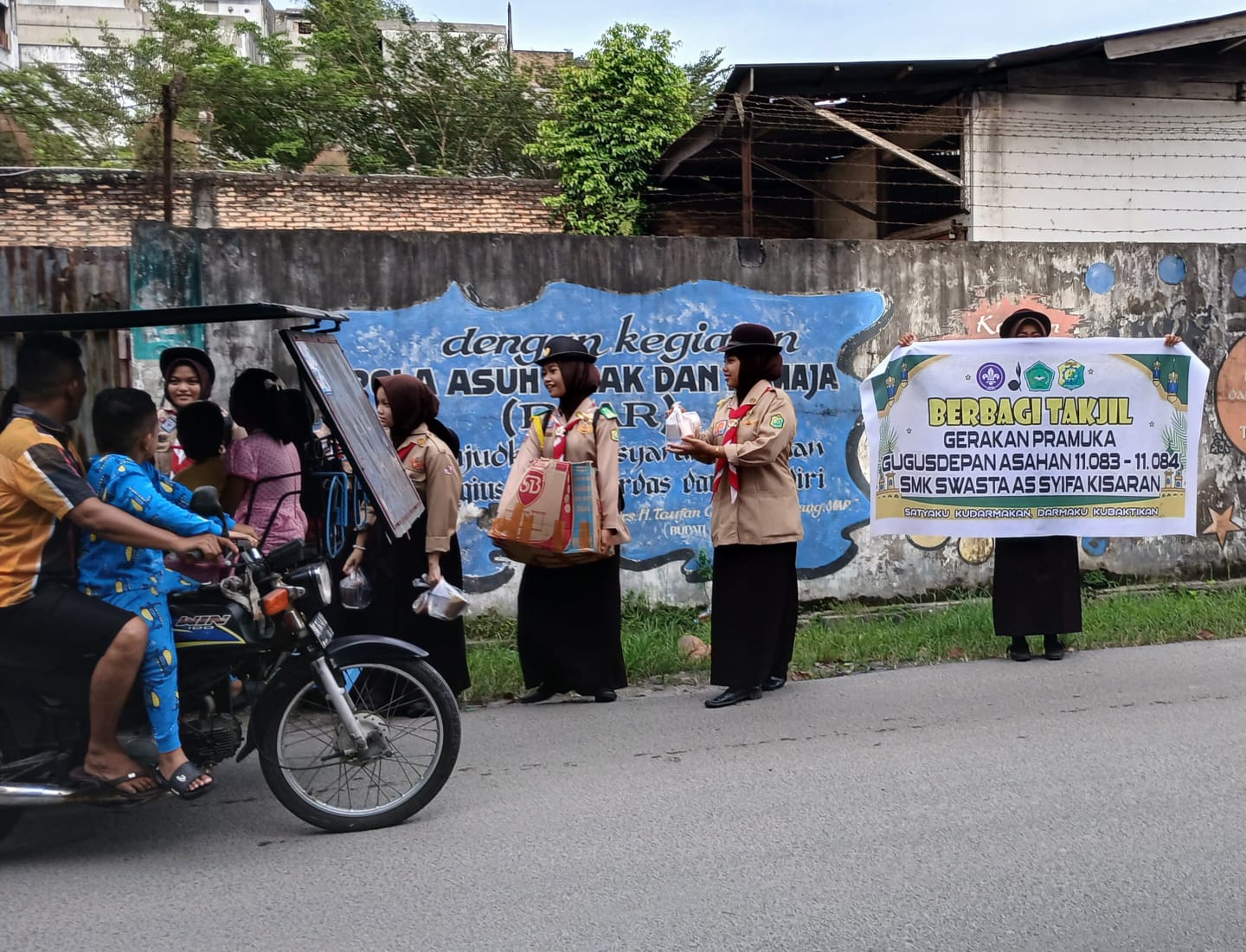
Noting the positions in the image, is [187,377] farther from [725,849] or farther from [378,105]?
Answer: [378,105]

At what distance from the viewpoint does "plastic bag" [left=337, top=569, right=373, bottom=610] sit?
15.8 feet

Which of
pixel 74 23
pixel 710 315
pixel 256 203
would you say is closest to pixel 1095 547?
pixel 710 315

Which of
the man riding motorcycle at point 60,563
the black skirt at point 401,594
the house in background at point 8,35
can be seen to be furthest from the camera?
the house in background at point 8,35

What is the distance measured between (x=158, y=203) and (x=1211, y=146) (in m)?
12.1

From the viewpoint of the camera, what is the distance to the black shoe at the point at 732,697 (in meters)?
6.07

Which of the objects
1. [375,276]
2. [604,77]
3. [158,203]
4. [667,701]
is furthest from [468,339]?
[604,77]

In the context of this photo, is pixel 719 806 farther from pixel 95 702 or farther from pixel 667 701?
pixel 95 702

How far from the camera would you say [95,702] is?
4.02 metres

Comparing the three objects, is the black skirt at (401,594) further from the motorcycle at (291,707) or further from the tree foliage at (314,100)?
the tree foliage at (314,100)

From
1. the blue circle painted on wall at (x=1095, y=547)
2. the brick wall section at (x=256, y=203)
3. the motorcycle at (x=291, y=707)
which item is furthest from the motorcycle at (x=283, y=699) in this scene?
the brick wall section at (x=256, y=203)

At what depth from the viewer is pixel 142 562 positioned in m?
4.17

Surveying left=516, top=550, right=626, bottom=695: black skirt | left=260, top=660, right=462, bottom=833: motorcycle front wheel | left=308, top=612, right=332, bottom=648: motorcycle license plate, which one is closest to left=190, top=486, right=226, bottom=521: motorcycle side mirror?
left=308, top=612, right=332, bottom=648: motorcycle license plate

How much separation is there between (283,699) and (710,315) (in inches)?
192

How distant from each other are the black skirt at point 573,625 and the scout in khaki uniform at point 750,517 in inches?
21.7
